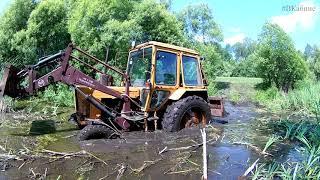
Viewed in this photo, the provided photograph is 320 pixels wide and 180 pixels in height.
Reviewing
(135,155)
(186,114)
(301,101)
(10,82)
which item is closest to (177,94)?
(186,114)

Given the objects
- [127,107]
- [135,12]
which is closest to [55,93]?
[135,12]

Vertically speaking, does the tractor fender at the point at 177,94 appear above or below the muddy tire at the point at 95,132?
above

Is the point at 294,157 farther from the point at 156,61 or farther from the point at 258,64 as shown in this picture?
the point at 258,64

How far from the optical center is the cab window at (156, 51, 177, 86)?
8969 millimetres

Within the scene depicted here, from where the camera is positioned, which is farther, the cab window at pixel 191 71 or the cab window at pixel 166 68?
the cab window at pixel 191 71

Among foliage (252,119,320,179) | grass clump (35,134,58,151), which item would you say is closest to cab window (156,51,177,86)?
grass clump (35,134,58,151)

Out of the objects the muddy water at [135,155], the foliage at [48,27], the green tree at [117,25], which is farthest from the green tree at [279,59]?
the muddy water at [135,155]

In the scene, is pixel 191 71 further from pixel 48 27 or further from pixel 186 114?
pixel 48 27

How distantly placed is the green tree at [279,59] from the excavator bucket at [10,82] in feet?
77.8

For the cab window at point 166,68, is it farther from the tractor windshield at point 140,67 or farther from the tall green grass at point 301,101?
the tall green grass at point 301,101

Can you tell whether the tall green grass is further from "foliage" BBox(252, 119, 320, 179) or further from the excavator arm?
the excavator arm

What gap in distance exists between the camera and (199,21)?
29.4 m

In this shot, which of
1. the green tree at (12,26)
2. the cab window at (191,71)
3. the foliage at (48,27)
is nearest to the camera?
the cab window at (191,71)

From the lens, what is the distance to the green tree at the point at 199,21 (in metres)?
29.1
